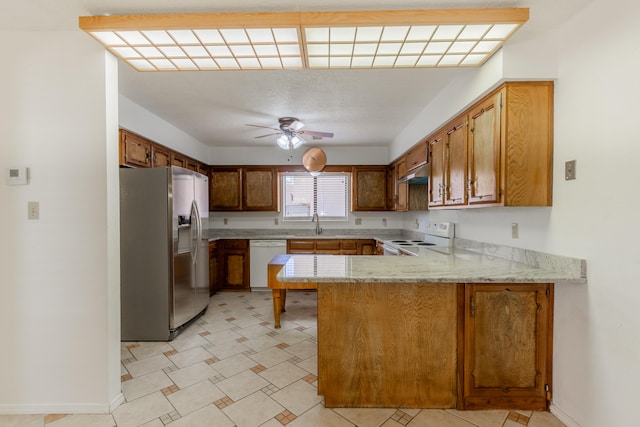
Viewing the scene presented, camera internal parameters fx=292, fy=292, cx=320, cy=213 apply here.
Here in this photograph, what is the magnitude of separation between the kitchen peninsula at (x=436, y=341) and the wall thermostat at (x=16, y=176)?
5.91ft

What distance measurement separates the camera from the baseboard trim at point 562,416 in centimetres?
173

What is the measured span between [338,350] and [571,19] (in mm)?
2515

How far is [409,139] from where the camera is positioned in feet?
12.8

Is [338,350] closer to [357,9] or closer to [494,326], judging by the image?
[494,326]

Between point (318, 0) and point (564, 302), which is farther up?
point (318, 0)

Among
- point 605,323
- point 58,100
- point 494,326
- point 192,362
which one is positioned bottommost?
point 192,362

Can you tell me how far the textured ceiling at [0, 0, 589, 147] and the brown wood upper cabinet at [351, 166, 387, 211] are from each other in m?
0.69

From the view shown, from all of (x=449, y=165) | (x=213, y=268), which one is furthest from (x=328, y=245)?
(x=449, y=165)

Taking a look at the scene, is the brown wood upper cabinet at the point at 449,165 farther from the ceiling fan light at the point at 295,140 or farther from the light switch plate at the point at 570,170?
the ceiling fan light at the point at 295,140

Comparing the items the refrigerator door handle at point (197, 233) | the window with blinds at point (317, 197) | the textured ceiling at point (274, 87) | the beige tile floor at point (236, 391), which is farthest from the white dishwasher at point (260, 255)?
the textured ceiling at point (274, 87)

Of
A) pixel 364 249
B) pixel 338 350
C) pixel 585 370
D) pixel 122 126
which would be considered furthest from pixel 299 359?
pixel 122 126

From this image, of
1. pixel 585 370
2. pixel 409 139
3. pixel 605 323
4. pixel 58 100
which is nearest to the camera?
pixel 605 323

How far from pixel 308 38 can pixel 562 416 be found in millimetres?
2773

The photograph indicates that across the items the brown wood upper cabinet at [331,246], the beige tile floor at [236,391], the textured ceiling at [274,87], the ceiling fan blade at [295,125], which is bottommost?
the beige tile floor at [236,391]
